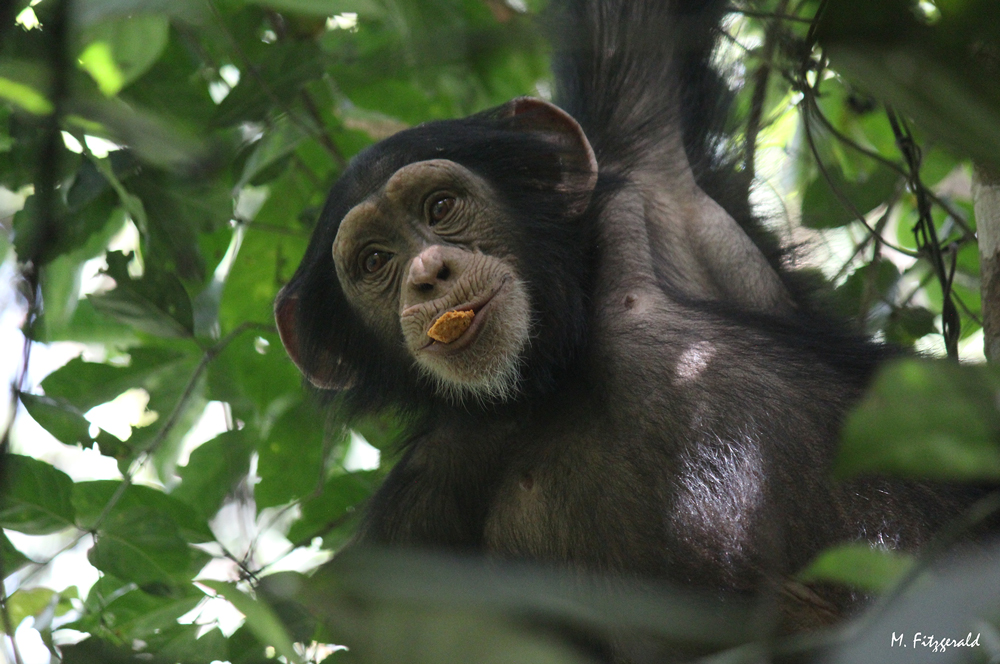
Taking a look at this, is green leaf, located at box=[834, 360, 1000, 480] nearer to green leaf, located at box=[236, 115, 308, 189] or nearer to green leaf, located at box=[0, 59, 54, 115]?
green leaf, located at box=[0, 59, 54, 115]

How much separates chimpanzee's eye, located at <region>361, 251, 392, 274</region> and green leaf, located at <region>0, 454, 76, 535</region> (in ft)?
4.93

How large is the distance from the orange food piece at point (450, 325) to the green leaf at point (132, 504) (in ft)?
4.41

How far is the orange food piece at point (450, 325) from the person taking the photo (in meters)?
3.59

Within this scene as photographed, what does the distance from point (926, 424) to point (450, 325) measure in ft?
8.93

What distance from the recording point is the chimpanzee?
10.0 feet

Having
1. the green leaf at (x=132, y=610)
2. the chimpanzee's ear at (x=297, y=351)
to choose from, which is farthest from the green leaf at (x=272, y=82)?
the green leaf at (x=132, y=610)

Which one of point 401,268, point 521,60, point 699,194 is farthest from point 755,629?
point 521,60

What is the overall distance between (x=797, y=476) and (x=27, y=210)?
302cm

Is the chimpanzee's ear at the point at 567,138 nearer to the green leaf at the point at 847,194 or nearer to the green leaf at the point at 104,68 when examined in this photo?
the green leaf at the point at 847,194

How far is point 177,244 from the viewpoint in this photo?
4285mm

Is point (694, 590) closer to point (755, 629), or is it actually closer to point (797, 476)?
point (797, 476)

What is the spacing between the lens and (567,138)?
4297 mm
